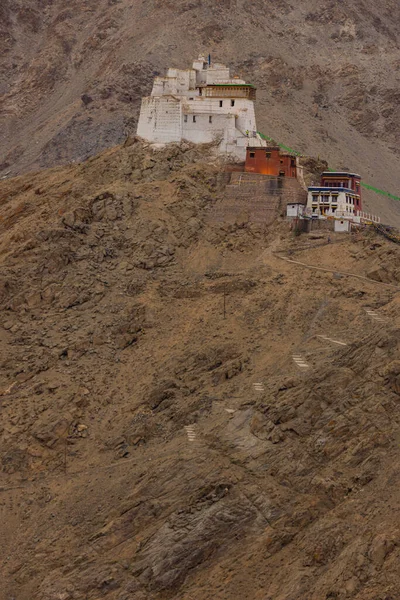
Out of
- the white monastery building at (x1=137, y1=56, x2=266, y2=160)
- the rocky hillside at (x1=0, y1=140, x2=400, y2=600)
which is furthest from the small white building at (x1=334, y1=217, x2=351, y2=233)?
the white monastery building at (x1=137, y1=56, x2=266, y2=160)

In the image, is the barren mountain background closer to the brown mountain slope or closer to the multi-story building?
the multi-story building

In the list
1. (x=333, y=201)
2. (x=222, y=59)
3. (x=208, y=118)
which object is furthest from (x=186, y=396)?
(x=222, y=59)

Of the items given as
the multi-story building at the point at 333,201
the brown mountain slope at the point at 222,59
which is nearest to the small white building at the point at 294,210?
the multi-story building at the point at 333,201

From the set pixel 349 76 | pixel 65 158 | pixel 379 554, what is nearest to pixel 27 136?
pixel 65 158

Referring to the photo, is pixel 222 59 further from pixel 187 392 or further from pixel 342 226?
pixel 187 392

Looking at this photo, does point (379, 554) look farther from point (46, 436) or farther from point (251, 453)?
point (46, 436)

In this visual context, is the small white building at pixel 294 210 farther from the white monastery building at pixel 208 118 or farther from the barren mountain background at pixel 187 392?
the white monastery building at pixel 208 118
